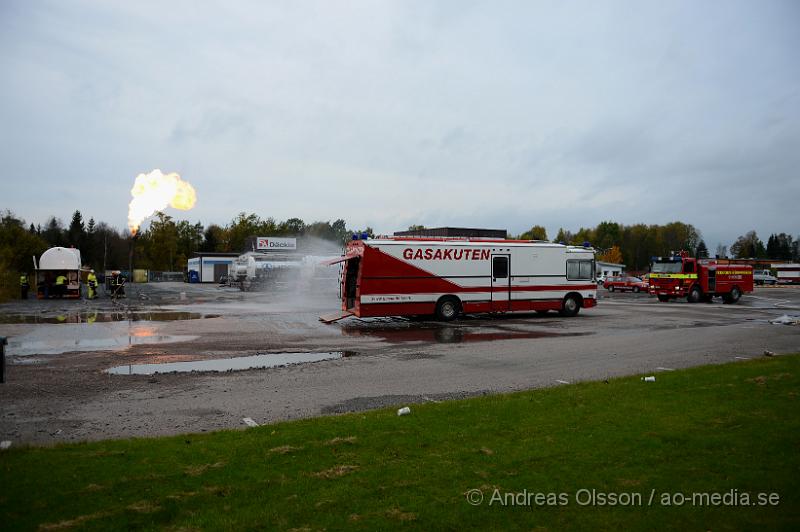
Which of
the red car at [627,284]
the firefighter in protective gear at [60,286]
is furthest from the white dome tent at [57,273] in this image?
the red car at [627,284]

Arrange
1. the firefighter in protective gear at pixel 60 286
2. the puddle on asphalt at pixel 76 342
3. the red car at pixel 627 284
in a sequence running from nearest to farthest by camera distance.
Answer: the puddle on asphalt at pixel 76 342, the firefighter in protective gear at pixel 60 286, the red car at pixel 627 284

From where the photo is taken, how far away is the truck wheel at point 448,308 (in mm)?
21609

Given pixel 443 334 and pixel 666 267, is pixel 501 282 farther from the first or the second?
pixel 666 267

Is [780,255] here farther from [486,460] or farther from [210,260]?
[486,460]

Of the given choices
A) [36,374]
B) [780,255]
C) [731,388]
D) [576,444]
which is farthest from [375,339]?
[780,255]

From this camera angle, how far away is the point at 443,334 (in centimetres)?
1753

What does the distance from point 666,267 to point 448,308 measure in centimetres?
1945

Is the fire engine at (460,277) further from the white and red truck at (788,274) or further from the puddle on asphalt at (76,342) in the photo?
the white and red truck at (788,274)

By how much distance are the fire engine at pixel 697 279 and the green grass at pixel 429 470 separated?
2971 centimetres

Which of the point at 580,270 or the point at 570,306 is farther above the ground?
the point at 580,270

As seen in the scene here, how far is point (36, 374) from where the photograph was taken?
1056 centimetres

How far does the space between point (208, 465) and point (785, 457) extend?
5.09 m

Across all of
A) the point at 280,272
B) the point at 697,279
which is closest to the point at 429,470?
the point at 697,279

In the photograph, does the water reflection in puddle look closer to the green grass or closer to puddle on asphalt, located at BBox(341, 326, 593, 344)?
puddle on asphalt, located at BBox(341, 326, 593, 344)
